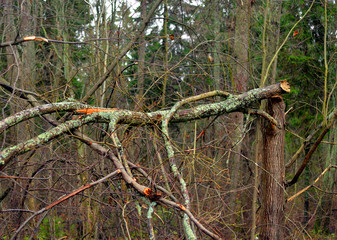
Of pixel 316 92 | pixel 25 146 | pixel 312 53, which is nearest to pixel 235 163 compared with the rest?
pixel 316 92

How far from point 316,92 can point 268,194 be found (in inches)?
346

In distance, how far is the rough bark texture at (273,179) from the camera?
402cm

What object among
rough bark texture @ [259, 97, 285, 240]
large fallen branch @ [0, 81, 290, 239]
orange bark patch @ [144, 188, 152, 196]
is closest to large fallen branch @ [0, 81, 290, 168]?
large fallen branch @ [0, 81, 290, 239]

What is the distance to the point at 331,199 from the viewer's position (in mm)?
10531

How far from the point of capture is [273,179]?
4066mm

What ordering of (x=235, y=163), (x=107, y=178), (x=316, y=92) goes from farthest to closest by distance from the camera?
1. (x=316, y=92)
2. (x=235, y=163)
3. (x=107, y=178)

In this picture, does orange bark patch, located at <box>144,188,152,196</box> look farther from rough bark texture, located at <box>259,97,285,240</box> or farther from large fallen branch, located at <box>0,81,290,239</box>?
rough bark texture, located at <box>259,97,285,240</box>

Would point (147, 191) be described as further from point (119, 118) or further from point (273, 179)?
point (273, 179)

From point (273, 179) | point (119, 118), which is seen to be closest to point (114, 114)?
point (119, 118)

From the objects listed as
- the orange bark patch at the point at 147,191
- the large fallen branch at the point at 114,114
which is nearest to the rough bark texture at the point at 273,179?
the large fallen branch at the point at 114,114

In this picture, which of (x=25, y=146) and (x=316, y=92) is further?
(x=316, y=92)

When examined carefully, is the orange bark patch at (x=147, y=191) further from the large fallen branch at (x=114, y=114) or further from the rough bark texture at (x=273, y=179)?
the rough bark texture at (x=273, y=179)

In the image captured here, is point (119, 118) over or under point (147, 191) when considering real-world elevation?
over

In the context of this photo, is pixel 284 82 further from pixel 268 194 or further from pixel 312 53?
pixel 312 53
